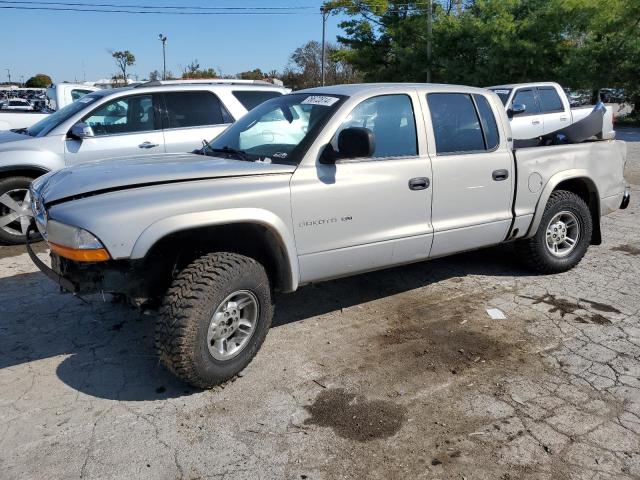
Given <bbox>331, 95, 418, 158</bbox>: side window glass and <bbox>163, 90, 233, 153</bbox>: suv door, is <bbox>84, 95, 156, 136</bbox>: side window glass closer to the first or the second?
<bbox>163, 90, 233, 153</bbox>: suv door

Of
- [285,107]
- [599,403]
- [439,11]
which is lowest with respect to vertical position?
[599,403]

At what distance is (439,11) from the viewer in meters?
31.2

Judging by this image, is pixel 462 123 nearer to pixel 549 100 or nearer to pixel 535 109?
pixel 535 109

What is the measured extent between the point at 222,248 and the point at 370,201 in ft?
3.63

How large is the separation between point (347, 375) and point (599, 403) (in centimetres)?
152

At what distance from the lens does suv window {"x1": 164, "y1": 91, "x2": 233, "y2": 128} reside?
712 centimetres

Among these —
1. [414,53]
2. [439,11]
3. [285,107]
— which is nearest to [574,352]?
[285,107]

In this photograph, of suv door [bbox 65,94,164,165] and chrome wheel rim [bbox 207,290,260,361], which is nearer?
chrome wheel rim [bbox 207,290,260,361]

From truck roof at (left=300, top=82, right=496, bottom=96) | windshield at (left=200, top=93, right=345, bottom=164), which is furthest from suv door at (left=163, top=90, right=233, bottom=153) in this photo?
truck roof at (left=300, top=82, right=496, bottom=96)

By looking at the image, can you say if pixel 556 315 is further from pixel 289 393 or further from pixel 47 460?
pixel 47 460

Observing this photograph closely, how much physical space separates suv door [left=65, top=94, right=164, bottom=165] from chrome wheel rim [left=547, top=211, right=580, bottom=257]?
185 inches

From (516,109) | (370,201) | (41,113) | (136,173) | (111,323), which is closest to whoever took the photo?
(136,173)

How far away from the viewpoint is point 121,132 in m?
6.84

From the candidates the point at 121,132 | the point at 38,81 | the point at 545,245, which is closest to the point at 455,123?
the point at 545,245
